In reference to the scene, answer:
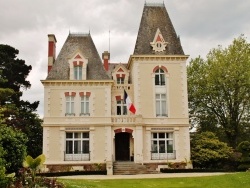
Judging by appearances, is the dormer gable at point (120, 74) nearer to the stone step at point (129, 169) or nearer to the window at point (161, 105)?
the window at point (161, 105)

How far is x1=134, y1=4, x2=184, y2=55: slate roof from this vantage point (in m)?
34.4

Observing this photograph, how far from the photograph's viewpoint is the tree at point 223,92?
38594 millimetres

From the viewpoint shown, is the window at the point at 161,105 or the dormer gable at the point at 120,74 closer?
the window at the point at 161,105

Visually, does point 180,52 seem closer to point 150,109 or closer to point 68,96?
point 150,109

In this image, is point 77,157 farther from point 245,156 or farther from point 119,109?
point 245,156

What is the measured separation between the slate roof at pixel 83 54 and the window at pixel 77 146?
4990mm

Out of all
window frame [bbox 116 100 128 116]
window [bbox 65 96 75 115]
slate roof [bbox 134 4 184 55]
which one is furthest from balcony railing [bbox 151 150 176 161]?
slate roof [bbox 134 4 184 55]

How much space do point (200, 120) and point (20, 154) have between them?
92.1ft

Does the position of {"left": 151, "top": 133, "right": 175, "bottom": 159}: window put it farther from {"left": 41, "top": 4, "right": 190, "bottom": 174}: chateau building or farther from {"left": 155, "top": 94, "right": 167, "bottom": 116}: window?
{"left": 155, "top": 94, "right": 167, "bottom": 116}: window

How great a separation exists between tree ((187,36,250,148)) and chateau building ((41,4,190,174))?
22.7ft

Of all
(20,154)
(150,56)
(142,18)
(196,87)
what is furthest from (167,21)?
(20,154)

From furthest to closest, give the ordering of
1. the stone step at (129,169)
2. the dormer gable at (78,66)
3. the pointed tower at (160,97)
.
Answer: the dormer gable at (78,66) → the pointed tower at (160,97) → the stone step at (129,169)

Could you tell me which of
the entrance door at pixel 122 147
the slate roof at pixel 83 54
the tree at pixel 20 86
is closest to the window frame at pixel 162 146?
the entrance door at pixel 122 147

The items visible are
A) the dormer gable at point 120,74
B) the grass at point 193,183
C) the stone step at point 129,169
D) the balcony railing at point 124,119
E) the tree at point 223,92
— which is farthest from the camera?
the tree at point 223,92
